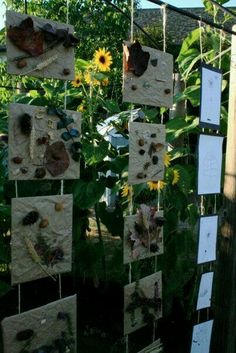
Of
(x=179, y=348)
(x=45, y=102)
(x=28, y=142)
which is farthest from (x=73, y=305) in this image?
(x=179, y=348)

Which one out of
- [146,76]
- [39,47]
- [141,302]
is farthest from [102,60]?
[141,302]

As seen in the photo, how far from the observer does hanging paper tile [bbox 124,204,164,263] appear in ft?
→ 6.18

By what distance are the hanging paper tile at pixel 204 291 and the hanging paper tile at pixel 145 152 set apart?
20.6 inches

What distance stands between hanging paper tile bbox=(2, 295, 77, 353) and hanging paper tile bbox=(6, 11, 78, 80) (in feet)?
2.35

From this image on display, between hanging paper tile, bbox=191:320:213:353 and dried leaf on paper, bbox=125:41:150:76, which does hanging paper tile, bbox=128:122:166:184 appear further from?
hanging paper tile, bbox=191:320:213:353

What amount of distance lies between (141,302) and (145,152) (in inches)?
23.1

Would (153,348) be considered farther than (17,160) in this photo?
Yes

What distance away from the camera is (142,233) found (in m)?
1.91

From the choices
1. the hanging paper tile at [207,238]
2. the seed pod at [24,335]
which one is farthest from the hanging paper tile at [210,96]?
the seed pod at [24,335]

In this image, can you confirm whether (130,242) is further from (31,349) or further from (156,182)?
(31,349)

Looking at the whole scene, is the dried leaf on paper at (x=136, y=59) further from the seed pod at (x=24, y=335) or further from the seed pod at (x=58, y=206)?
the seed pod at (x=24, y=335)

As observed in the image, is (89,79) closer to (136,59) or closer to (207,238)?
(136,59)

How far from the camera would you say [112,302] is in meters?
3.12

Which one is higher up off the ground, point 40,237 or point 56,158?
point 56,158
